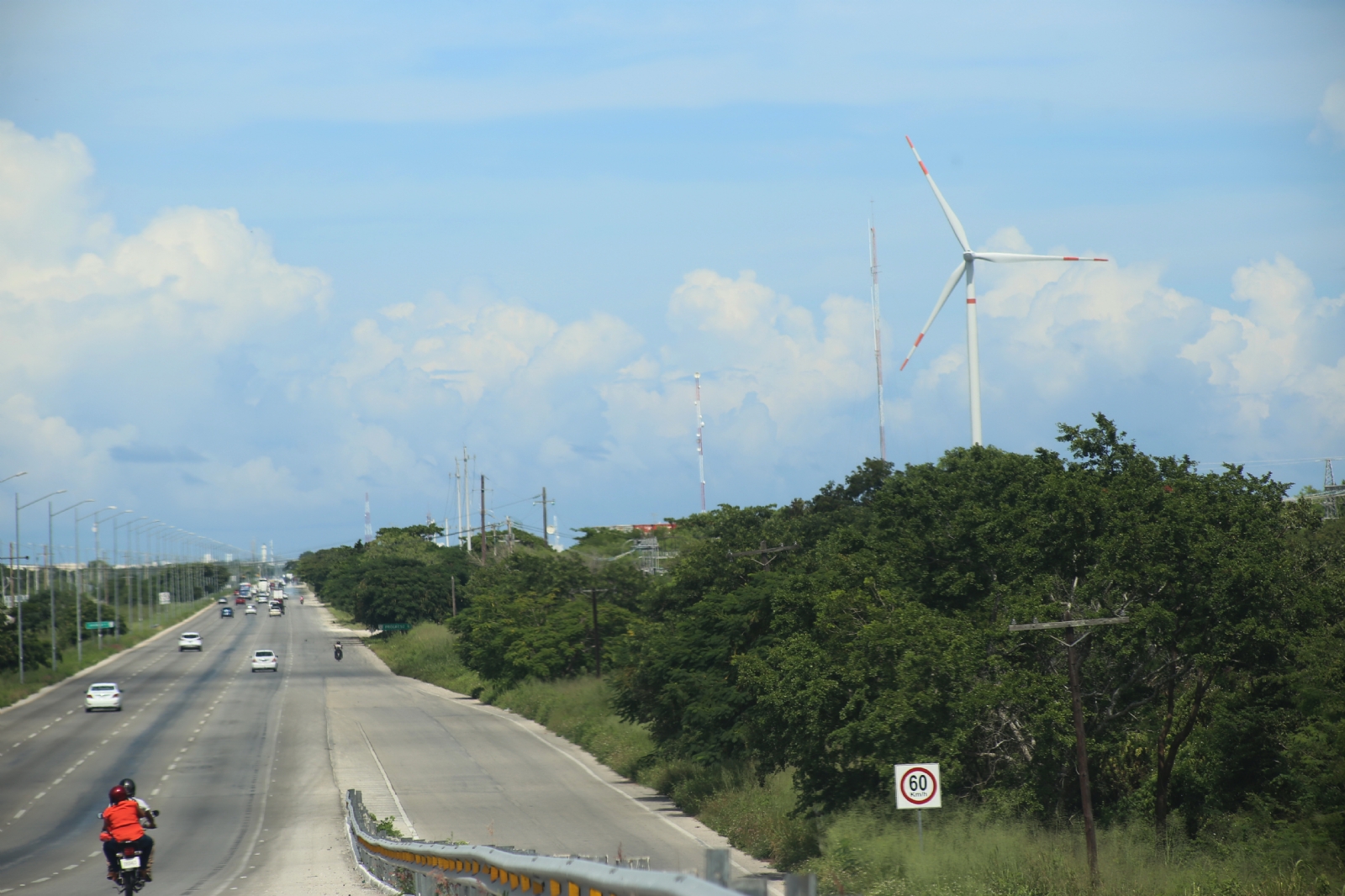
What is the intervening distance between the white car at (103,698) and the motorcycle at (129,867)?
195ft

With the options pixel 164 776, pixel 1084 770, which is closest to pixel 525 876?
pixel 1084 770

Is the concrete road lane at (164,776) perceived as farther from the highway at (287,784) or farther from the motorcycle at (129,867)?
the motorcycle at (129,867)

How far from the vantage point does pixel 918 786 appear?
25.9 meters

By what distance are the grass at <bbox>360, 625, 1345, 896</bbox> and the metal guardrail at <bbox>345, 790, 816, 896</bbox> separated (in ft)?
27.4

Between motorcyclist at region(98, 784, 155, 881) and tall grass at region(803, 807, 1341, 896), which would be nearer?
motorcyclist at region(98, 784, 155, 881)

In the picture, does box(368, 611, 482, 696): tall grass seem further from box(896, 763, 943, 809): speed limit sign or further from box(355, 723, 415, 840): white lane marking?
box(896, 763, 943, 809): speed limit sign

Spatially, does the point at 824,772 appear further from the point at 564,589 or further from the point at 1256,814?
the point at 564,589

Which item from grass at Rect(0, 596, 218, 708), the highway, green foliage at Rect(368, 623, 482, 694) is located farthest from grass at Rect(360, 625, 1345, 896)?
grass at Rect(0, 596, 218, 708)

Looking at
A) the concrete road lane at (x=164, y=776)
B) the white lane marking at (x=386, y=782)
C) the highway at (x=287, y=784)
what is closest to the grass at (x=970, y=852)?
the highway at (x=287, y=784)

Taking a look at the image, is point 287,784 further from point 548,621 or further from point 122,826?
point 548,621

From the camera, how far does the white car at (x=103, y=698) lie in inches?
2899

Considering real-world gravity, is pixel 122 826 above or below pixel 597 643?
above

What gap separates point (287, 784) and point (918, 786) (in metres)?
29.9

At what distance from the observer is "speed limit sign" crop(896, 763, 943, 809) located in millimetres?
25750
